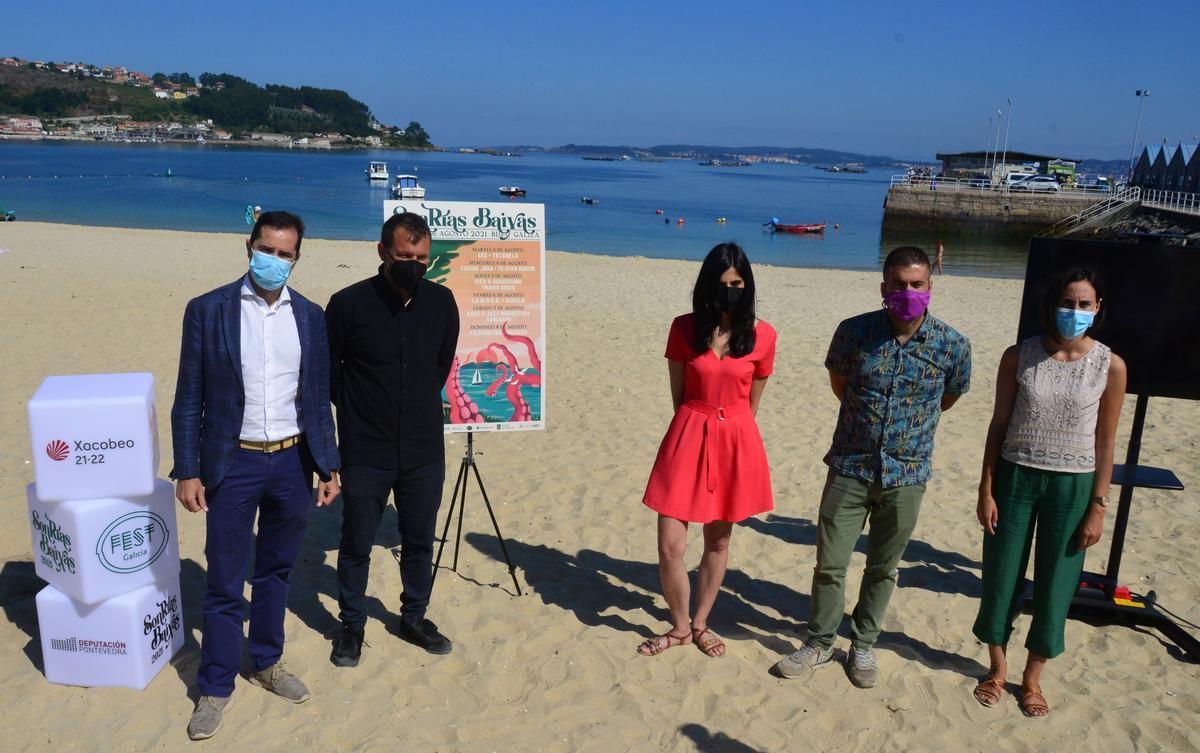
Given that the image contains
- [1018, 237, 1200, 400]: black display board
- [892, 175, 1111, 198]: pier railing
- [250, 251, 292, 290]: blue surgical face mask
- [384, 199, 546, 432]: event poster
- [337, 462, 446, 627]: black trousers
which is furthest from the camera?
[892, 175, 1111, 198]: pier railing

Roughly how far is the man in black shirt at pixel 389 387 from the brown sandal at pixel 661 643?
1.20 meters

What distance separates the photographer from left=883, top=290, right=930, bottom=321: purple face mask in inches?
133

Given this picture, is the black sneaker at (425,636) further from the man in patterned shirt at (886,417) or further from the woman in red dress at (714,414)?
the man in patterned shirt at (886,417)

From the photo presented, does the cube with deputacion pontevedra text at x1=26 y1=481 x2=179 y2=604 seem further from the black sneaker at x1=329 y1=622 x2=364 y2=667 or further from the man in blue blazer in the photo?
the black sneaker at x1=329 y1=622 x2=364 y2=667

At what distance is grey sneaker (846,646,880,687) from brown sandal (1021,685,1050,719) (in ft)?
2.01

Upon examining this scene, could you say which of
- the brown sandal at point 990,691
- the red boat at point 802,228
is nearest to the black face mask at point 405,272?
the brown sandal at point 990,691

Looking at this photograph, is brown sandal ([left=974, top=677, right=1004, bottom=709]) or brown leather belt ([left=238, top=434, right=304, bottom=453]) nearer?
brown leather belt ([left=238, top=434, right=304, bottom=453])

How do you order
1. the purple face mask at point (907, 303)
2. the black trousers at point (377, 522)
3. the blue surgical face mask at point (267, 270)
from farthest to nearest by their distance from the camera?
1. the black trousers at point (377, 522)
2. the purple face mask at point (907, 303)
3. the blue surgical face mask at point (267, 270)

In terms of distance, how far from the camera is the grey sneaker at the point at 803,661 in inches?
152

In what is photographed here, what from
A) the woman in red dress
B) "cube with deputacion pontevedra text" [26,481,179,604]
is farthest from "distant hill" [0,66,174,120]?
the woman in red dress

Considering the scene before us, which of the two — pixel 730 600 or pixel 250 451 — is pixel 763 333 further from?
pixel 250 451

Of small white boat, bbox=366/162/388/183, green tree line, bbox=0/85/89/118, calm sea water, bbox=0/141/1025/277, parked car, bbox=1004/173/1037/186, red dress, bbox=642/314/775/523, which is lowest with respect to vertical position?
calm sea water, bbox=0/141/1025/277

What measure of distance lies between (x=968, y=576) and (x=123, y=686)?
177 inches

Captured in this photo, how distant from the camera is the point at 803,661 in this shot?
390 centimetres
